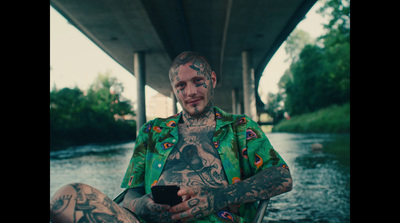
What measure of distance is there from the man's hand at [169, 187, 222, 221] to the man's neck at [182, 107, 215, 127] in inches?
27.9

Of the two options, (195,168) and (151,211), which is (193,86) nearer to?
(195,168)

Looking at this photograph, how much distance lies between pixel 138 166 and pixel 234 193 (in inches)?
32.5

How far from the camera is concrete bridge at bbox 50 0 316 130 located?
1349cm

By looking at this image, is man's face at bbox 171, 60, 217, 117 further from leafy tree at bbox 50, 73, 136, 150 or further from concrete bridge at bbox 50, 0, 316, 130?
leafy tree at bbox 50, 73, 136, 150

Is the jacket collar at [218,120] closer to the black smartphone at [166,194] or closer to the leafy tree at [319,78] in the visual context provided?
the black smartphone at [166,194]

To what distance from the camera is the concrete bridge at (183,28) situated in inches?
531

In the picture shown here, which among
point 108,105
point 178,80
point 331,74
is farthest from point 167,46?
point 108,105

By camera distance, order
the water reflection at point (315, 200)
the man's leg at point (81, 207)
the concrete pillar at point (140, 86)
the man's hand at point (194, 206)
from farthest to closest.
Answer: the concrete pillar at point (140, 86)
the water reflection at point (315, 200)
the man's hand at point (194, 206)
the man's leg at point (81, 207)

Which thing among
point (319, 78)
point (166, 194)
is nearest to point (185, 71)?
point (166, 194)

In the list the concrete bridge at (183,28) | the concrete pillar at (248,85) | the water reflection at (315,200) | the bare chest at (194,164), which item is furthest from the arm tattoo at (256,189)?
the concrete pillar at (248,85)

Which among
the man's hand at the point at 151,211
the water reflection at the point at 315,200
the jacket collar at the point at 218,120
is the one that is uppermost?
the jacket collar at the point at 218,120
